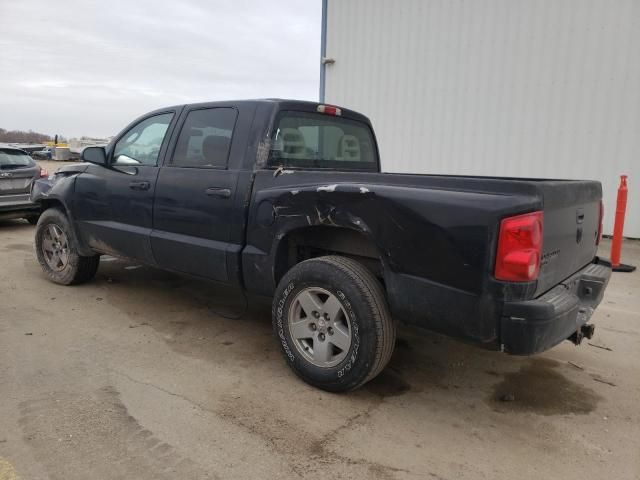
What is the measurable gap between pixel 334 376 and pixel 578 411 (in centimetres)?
148

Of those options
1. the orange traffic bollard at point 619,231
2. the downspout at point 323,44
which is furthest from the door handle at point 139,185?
the downspout at point 323,44

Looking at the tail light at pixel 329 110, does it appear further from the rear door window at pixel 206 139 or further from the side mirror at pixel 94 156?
the side mirror at pixel 94 156

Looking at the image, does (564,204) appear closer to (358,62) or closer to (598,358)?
(598,358)

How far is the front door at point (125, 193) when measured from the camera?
435 centimetres

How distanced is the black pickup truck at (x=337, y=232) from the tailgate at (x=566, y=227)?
16mm

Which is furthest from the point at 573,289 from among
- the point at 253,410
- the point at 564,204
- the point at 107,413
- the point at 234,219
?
the point at 107,413

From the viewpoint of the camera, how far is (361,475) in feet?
7.68

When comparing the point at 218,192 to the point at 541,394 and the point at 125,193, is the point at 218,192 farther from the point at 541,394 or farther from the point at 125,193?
the point at 541,394

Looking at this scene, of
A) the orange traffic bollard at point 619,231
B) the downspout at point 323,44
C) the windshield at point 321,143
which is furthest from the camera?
the downspout at point 323,44

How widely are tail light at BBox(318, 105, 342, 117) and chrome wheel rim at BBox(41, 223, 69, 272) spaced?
2999 mm

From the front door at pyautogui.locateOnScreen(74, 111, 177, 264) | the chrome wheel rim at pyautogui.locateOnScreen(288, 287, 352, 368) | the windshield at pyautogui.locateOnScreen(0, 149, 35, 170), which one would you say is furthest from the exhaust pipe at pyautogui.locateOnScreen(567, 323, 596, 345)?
the windshield at pyautogui.locateOnScreen(0, 149, 35, 170)

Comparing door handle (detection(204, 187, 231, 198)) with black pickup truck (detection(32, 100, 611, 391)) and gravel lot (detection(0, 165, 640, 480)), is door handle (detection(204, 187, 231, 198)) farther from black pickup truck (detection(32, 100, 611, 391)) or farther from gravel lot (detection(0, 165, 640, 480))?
gravel lot (detection(0, 165, 640, 480))

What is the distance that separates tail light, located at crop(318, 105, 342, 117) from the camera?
4116mm

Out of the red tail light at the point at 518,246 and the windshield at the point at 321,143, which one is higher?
the windshield at the point at 321,143
